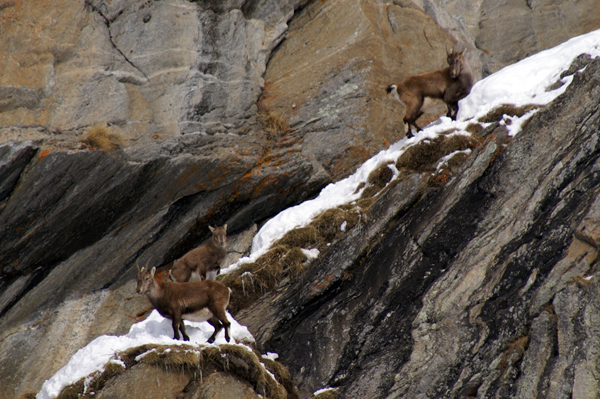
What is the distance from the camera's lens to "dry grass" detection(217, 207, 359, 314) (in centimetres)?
1106

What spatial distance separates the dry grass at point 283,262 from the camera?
11.1 m

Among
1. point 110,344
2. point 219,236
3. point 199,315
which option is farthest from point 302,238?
point 110,344

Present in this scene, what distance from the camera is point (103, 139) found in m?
13.3

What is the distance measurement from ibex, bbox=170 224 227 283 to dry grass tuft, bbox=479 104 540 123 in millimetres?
6312

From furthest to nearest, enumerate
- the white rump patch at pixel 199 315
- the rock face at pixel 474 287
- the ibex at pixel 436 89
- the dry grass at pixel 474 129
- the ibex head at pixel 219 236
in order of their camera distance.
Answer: the ibex at pixel 436 89
the ibex head at pixel 219 236
the dry grass at pixel 474 129
the white rump patch at pixel 199 315
the rock face at pixel 474 287

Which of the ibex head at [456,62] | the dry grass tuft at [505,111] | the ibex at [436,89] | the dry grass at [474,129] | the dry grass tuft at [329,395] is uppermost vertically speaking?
the ibex head at [456,62]

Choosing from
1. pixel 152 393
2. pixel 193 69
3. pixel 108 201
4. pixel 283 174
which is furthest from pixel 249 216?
pixel 152 393

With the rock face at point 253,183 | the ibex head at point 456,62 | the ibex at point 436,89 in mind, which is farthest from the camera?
the ibex at point 436,89

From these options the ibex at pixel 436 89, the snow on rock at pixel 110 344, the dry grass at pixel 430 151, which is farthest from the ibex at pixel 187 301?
the ibex at pixel 436 89

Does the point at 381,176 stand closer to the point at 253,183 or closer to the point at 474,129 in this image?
the point at 474,129

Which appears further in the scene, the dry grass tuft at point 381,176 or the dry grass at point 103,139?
the dry grass at point 103,139

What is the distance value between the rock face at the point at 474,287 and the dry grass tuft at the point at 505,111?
86 centimetres

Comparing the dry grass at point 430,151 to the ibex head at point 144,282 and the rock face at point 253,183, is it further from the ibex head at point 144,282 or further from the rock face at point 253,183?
the ibex head at point 144,282

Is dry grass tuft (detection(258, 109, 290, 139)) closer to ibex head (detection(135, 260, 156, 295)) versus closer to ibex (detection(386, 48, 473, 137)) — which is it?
ibex (detection(386, 48, 473, 137))
